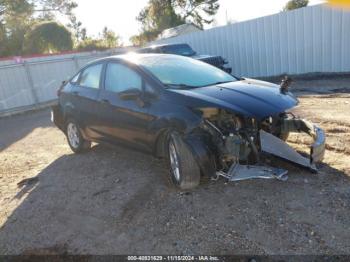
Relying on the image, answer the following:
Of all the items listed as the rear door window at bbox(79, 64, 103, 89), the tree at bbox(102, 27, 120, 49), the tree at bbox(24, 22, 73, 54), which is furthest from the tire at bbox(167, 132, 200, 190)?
the tree at bbox(102, 27, 120, 49)

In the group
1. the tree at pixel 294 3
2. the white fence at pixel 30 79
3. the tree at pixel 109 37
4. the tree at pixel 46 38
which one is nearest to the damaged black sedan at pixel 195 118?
the white fence at pixel 30 79

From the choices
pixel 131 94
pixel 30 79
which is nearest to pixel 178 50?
pixel 30 79

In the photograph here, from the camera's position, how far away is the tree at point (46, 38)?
29703 mm

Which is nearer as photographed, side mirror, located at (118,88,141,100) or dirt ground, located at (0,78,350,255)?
dirt ground, located at (0,78,350,255)

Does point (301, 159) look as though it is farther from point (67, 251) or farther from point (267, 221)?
point (67, 251)


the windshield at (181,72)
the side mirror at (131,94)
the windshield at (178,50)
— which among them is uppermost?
the windshield at (181,72)

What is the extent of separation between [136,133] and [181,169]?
40.7 inches

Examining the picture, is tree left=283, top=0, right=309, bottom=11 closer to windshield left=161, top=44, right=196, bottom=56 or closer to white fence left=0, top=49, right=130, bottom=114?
windshield left=161, top=44, right=196, bottom=56

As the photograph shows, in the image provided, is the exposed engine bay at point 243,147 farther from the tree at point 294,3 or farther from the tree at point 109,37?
the tree at point 294,3

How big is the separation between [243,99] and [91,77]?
3043 millimetres

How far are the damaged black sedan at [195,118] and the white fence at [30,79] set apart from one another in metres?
10.5

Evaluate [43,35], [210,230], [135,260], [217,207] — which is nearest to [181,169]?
[217,207]

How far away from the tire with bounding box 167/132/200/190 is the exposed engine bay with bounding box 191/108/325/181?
262 millimetres

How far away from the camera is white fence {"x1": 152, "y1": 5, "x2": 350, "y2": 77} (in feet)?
41.3
